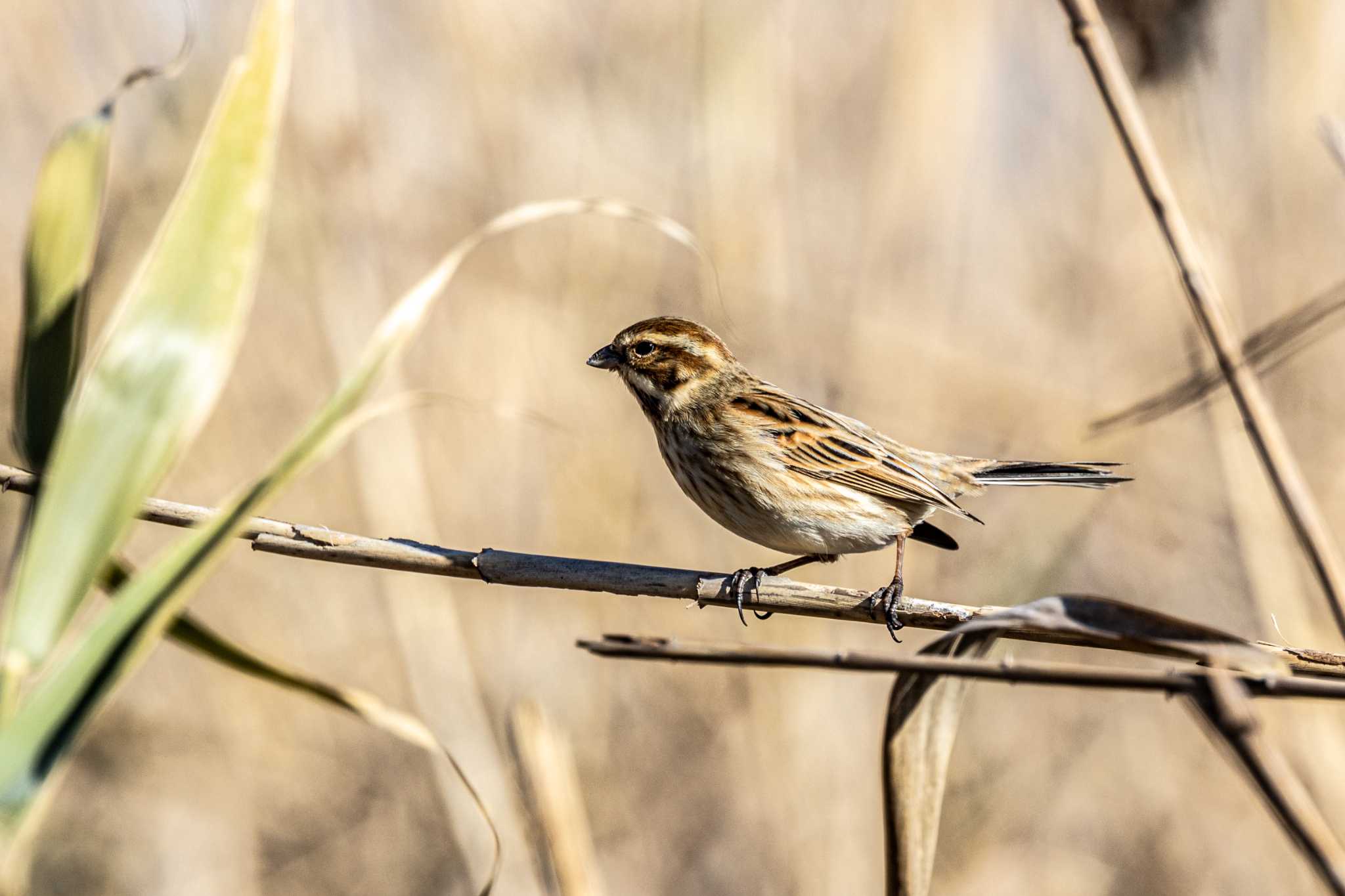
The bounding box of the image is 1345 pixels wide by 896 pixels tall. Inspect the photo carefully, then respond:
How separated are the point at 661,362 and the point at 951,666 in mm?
3075

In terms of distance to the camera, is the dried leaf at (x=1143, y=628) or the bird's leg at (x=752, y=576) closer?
the dried leaf at (x=1143, y=628)

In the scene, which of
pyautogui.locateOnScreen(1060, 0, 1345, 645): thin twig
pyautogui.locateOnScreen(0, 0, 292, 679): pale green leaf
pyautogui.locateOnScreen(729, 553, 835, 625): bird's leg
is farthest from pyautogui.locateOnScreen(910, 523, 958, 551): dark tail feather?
pyautogui.locateOnScreen(0, 0, 292, 679): pale green leaf

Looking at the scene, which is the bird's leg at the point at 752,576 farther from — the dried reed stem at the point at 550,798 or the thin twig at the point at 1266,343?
the thin twig at the point at 1266,343

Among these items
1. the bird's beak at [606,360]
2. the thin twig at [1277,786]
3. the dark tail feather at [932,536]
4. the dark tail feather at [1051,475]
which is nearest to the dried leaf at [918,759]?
the thin twig at [1277,786]

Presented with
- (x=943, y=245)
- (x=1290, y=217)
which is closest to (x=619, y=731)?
(x=943, y=245)

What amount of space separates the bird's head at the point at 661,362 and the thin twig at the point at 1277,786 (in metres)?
3.09

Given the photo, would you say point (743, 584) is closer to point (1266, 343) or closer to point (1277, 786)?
point (1266, 343)

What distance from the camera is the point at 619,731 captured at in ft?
19.2

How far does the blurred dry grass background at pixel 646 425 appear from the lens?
5.24 meters

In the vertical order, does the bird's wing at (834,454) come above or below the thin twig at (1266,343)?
above

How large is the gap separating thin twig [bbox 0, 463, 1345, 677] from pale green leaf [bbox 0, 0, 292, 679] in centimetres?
87

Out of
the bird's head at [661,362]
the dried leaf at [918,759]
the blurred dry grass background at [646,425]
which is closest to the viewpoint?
the dried leaf at [918,759]

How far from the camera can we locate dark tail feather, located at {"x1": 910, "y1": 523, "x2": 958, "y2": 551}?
14.1ft

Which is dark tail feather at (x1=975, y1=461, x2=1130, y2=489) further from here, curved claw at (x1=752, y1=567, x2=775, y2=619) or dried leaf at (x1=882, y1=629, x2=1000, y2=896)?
dried leaf at (x1=882, y1=629, x2=1000, y2=896)
